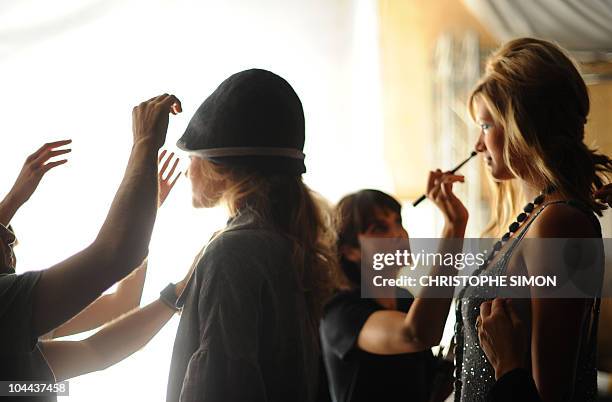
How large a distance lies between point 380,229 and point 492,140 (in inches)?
17.8

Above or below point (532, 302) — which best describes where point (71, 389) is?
below

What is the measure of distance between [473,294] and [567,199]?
219mm

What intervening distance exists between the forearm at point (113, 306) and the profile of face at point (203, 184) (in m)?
0.27

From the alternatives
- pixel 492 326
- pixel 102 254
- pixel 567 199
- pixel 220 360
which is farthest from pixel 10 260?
pixel 567 199

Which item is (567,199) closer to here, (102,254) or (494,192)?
(494,192)

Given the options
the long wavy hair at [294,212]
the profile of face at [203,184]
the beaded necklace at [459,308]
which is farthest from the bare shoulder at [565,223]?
the profile of face at [203,184]

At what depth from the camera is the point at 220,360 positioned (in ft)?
3.36

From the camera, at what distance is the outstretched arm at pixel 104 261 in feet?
2.83

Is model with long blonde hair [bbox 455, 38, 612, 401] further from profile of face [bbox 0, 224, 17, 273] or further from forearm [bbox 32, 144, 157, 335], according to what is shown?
profile of face [bbox 0, 224, 17, 273]

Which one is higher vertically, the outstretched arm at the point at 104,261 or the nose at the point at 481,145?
the nose at the point at 481,145

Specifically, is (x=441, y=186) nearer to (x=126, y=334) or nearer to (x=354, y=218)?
(x=354, y=218)

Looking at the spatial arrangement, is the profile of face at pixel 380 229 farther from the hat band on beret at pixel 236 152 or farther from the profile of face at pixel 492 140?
the hat band on beret at pixel 236 152

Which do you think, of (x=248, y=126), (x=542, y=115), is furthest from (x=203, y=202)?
(x=542, y=115)

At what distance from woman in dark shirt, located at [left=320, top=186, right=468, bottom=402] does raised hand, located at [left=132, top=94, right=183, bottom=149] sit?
26.7 inches
